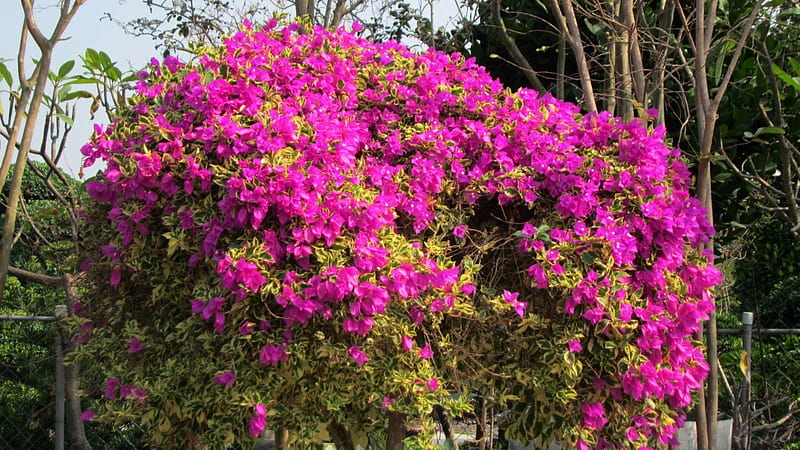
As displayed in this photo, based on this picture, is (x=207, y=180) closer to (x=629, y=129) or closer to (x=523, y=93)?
(x=523, y=93)

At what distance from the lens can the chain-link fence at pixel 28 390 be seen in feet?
15.6

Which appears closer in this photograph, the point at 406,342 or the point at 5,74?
the point at 406,342

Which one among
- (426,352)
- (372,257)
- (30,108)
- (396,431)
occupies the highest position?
(30,108)

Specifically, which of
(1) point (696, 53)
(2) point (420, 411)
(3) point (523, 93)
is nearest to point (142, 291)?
(2) point (420, 411)

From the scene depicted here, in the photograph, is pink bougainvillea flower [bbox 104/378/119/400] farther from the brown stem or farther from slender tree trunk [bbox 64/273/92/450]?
the brown stem

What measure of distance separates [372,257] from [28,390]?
3.32 m

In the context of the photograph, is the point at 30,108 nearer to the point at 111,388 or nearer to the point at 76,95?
the point at 76,95

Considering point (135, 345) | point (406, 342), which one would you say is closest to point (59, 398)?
point (135, 345)

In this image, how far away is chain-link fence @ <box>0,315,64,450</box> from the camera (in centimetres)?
475

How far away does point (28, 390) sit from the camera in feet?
16.1

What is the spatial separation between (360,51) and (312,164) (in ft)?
3.03

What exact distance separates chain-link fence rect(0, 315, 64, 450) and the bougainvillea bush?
5.66ft

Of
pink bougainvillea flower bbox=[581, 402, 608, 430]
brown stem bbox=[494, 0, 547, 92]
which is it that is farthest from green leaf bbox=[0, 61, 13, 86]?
pink bougainvillea flower bbox=[581, 402, 608, 430]

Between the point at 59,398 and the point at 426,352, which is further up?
the point at 426,352
